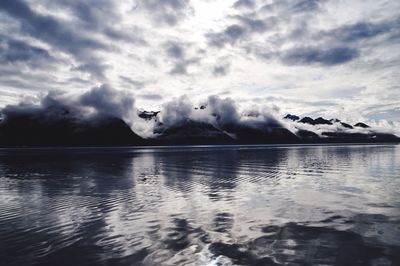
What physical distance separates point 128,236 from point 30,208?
43.8 feet

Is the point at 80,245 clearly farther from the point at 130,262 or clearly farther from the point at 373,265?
the point at 373,265

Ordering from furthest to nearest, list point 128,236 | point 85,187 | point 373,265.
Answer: point 85,187 → point 128,236 → point 373,265

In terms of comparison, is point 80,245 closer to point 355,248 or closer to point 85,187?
point 355,248

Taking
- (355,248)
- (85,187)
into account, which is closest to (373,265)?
(355,248)

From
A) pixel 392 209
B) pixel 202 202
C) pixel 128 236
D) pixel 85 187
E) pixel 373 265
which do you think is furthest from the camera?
pixel 85 187

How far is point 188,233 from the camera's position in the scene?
19.2 metres

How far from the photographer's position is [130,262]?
14633 millimetres

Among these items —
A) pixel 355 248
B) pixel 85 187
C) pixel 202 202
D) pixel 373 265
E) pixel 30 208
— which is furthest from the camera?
pixel 85 187

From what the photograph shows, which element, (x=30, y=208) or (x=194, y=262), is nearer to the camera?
(x=194, y=262)

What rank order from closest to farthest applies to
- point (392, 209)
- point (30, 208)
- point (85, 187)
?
point (392, 209) < point (30, 208) < point (85, 187)

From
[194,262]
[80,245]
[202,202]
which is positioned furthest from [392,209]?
[80,245]

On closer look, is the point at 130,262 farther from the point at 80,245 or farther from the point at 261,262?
the point at 261,262

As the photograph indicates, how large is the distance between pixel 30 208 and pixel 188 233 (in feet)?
52.6

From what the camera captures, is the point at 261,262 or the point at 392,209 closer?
the point at 261,262
